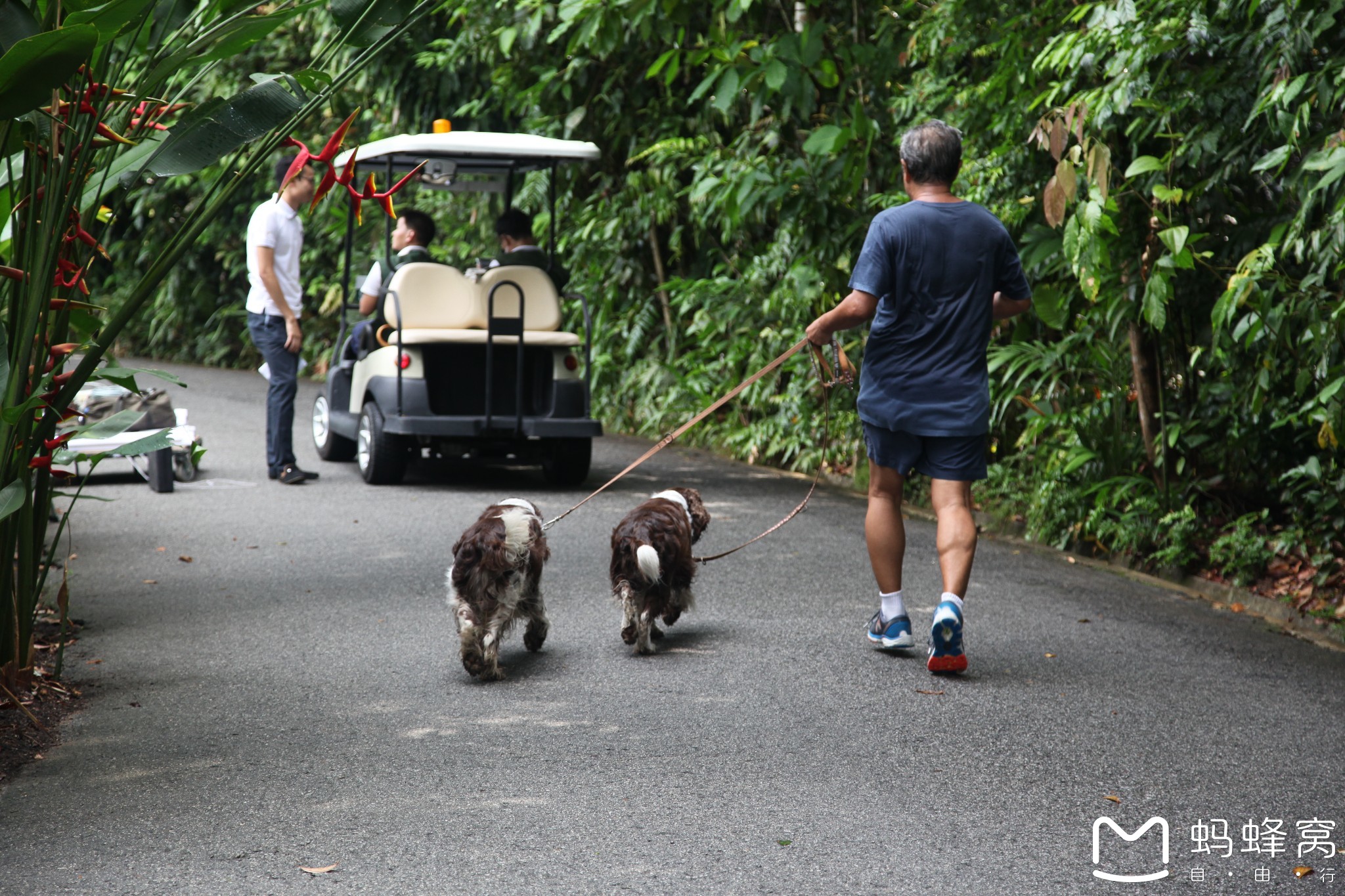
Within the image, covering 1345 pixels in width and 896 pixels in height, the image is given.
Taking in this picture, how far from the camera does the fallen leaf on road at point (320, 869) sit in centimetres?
337

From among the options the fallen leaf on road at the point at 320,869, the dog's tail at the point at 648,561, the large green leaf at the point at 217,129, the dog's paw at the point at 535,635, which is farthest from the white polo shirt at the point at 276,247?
the fallen leaf on road at the point at 320,869

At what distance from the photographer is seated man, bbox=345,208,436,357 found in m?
10.6

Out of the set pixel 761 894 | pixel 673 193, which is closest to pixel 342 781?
pixel 761 894

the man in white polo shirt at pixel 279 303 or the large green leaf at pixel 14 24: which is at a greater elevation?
the large green leaf at pixel 14 24

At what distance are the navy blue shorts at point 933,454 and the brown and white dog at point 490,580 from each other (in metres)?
1.45

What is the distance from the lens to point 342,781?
4.04 meters

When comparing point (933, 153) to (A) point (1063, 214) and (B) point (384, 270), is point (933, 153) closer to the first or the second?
(A) point (1063, 214)

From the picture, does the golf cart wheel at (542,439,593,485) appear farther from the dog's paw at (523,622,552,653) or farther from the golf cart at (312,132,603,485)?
the dog's paw at (523,622,552,653)

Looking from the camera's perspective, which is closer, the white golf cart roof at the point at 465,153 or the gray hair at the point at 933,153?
the gray hair at the point at 933,153

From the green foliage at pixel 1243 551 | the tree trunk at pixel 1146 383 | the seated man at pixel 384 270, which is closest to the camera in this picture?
the green foliage at pixel 1243 551

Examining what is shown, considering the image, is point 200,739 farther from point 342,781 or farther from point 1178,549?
point 1178,549

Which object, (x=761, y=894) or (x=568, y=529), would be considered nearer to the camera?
(x=761, y=894)

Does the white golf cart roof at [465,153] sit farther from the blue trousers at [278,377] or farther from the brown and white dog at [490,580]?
the brown and white dog at [490,580]

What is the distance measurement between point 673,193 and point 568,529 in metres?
5.86
